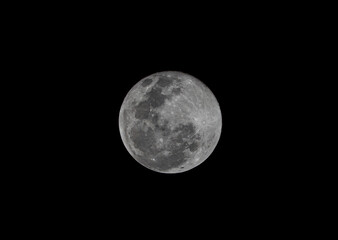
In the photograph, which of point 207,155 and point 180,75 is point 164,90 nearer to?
point 180,75

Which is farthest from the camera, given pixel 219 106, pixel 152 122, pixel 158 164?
pixel 219 106

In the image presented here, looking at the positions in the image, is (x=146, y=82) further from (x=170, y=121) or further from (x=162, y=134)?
(x=162, y=134)

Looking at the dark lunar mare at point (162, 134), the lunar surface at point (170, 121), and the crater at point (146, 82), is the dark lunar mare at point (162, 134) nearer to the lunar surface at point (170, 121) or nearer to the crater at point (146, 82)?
the lunar surface at point (170, 121)

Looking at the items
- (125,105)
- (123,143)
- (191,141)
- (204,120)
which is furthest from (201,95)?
(123,143)

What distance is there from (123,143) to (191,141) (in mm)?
1430

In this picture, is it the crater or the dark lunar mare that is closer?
the dark lunar mare

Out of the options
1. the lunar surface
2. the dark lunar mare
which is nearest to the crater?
the lunar surface

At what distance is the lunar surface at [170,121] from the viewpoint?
5.30 m

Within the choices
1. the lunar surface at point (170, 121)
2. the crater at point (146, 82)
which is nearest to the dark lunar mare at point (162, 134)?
the lunar surface at point (170, 121)

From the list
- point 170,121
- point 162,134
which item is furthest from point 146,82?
point 162,134

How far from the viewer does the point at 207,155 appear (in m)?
6.00

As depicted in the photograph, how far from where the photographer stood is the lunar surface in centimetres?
530

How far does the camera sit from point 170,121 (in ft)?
17.3

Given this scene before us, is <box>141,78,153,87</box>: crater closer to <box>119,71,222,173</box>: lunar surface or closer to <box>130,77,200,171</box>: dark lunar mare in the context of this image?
<box>119,71,222,173</box>: lunar surface
